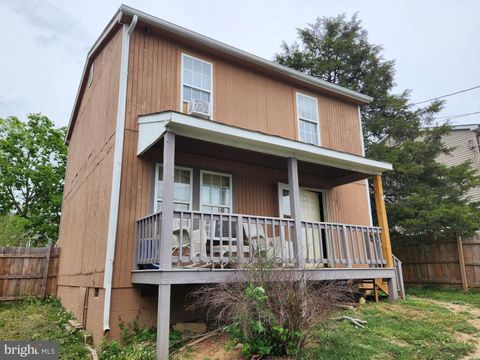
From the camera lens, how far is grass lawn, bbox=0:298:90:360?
251 inches

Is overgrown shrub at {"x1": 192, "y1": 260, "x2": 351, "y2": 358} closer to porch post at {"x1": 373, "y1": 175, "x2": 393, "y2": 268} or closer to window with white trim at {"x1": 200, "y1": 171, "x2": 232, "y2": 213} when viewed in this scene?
window with white trim at {"x1": 200, "y1": 171, "x2": 232, "y2": 213}

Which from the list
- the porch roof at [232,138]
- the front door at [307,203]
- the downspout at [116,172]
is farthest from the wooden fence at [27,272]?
the front door at [307,203]

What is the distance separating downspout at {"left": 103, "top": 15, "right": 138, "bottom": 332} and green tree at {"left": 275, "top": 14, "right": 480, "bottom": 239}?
1048 centimetres

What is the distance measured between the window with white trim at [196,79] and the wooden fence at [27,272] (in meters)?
7.41

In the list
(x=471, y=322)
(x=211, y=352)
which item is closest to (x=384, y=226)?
(x=471, y=322)

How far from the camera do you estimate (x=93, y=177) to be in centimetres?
883

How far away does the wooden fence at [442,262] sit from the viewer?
38.1 feet

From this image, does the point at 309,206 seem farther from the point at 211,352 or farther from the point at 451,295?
the point at 211,352

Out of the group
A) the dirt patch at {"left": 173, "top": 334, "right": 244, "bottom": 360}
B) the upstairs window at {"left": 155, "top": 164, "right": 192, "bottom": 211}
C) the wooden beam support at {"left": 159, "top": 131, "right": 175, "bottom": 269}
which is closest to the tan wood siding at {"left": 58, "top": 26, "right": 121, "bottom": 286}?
the upstairs window at {"left": 155, "top": 164, "right": 192, "bottom": 211}

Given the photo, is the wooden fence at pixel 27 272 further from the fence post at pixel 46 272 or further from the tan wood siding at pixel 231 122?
the tan wood siding at pixel 231 122

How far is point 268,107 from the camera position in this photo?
384 inches

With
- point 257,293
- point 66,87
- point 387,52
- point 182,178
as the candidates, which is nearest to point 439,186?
point 387,52

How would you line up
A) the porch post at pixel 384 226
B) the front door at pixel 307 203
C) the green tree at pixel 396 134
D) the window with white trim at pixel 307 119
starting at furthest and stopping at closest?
the green tree at pixel 396 134 < the window with white trim at pixel 307 119 < the front door at pixel 307 203 < the porch post at pixel 384 226

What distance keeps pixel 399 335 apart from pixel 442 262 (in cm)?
793
